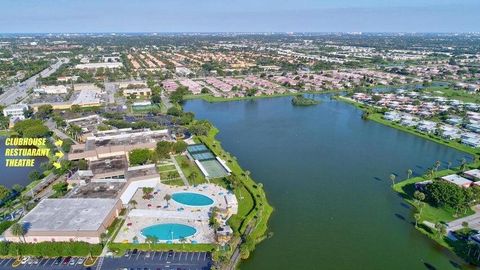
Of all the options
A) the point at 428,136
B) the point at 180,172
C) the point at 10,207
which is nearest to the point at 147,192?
the point at 180,172

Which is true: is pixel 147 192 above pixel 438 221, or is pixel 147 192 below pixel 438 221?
above

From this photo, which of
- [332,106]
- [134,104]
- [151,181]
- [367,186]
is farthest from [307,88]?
[151,181]

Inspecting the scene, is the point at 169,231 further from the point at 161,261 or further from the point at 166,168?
the point at 166,168

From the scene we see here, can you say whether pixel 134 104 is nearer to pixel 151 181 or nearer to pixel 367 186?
pixel 151 181

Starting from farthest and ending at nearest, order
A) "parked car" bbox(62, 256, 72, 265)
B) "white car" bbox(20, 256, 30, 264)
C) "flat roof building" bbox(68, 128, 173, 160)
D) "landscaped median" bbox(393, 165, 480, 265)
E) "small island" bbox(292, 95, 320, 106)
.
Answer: "small island" bbox(292, 95, 320, 106) < "flat roof building" bbox(68, 128, 173, 160) < "landscaped median" bbox(393, 165, 480, 265) < "white car" bbox(20, 256, 30, 264) < "parked car" bbox(62, 256, 72, 265)

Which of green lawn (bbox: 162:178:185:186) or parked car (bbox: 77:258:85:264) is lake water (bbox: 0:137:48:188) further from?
parked car (bbox: 77:258:85:264)

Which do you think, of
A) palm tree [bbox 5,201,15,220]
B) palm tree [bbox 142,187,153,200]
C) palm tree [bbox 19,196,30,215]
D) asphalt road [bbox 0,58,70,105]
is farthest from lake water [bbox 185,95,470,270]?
asphalt road [bbox 0,58,70,105]
